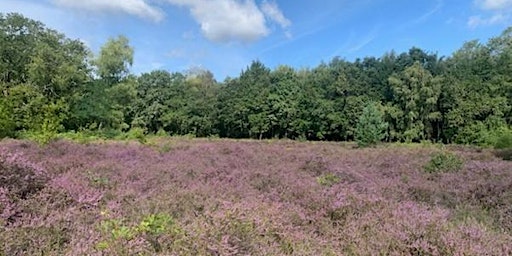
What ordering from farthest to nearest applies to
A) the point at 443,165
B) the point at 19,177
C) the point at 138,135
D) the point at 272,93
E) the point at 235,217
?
the point at 272,93 → the point at 138,135 → the point at 443,165 → the point at 19,177 → the point at 235,217

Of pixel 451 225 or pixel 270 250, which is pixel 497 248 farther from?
pixel 270 250

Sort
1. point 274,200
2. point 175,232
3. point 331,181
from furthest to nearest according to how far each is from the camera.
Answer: point 331,181 → point 274,200 → point 175,232

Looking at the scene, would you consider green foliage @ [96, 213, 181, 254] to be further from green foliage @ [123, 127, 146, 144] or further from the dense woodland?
the dense woodland

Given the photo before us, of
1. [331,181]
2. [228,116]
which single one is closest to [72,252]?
[331,181]

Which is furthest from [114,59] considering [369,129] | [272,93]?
[369,129]

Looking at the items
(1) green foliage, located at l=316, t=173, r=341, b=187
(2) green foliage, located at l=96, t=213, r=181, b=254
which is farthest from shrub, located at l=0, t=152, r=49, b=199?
(1) green foliage, located at l=316, t=173, r=341, b=187

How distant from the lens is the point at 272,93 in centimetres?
7156

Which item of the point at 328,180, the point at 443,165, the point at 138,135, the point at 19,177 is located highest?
the point at 19,177

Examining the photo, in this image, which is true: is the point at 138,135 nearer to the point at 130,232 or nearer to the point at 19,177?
the point at 19,177

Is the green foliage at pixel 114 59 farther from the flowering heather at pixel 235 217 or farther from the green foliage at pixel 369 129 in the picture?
the flowering heather at pixel 235 217

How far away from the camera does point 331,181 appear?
7535mm

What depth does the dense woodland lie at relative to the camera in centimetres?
4700

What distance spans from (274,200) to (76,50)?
180ft

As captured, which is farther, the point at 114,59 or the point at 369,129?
the point at 114,59
